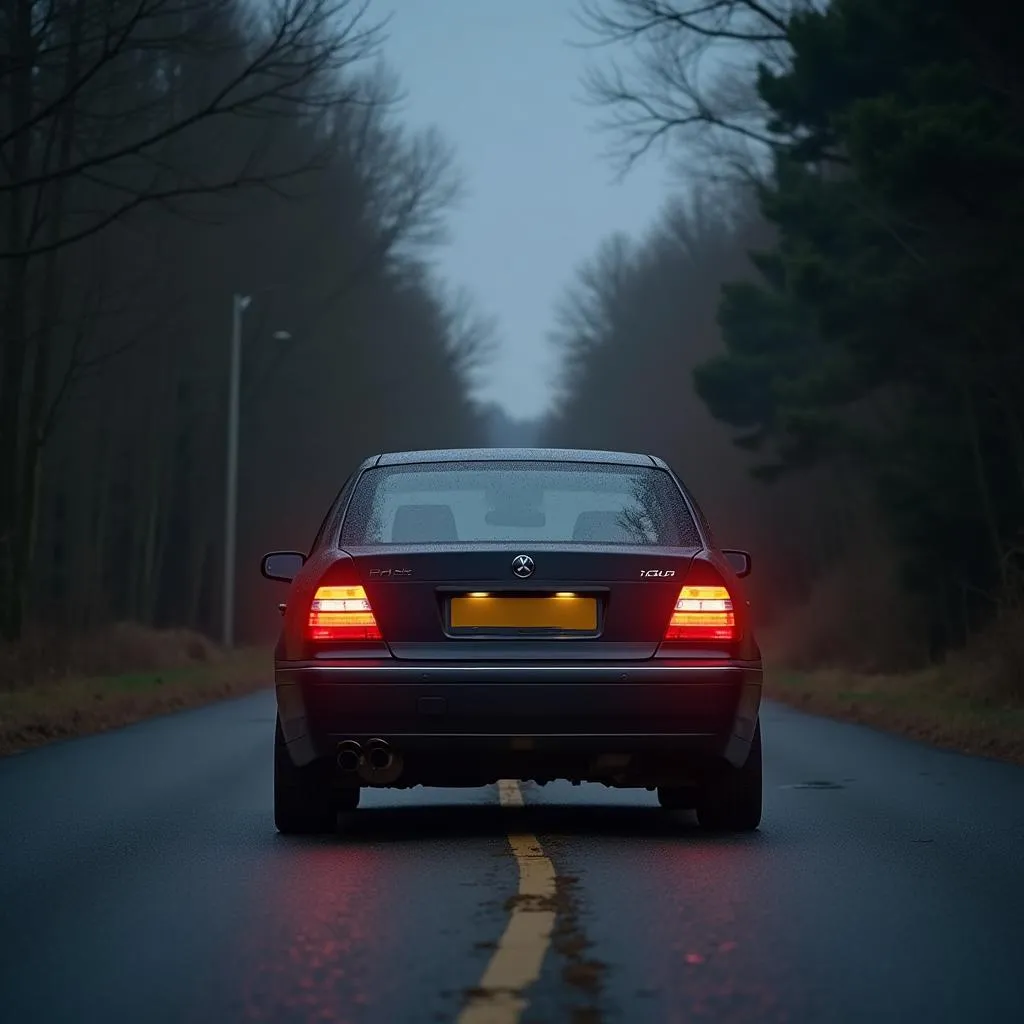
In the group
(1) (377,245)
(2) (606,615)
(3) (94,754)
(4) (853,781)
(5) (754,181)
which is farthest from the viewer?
(1) (377,245)

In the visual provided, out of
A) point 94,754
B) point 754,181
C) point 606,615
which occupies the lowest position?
point 94,754

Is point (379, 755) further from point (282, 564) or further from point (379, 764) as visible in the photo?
point (282, 564)

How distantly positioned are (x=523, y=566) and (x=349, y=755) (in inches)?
41.5

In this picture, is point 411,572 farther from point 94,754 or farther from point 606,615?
point 94,754

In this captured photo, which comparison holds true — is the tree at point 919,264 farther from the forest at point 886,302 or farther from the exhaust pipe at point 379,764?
the exhaust pipe at point 379,764

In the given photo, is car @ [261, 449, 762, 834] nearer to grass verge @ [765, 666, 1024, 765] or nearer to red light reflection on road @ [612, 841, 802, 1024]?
red light reflection on road @ [612, 841, 802, 1024]

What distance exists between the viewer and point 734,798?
10.1 metres

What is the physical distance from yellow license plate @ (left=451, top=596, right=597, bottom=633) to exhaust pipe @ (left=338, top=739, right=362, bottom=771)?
0.63 metres

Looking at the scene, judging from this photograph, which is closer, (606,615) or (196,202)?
(606,615)

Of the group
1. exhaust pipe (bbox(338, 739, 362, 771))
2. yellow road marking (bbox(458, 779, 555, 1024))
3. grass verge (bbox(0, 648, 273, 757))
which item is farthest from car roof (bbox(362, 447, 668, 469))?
grass verge (bbox(0, 648, 273, 757))

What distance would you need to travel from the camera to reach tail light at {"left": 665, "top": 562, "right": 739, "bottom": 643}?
376 inches

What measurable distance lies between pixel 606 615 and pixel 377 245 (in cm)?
4413

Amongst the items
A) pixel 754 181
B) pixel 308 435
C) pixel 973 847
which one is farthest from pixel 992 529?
pixel 308 435

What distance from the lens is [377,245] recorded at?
53000 millimetres
